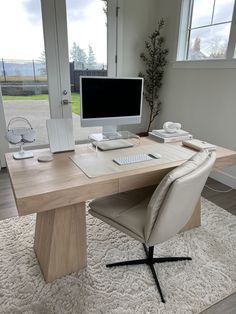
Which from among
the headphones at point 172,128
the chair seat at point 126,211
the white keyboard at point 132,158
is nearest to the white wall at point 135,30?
the headphones at point 172,128

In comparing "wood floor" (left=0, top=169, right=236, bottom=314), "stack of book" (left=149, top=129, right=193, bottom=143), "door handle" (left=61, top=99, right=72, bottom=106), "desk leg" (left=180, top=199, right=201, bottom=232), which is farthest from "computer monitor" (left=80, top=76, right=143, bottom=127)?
"door handle" (left=61, top=99, right=72, bottom=106)

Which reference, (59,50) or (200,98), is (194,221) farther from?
(59,50)

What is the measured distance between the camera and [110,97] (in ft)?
5.63

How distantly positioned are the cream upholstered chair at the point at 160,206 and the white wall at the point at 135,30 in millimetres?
2562

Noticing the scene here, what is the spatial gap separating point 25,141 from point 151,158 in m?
0.85

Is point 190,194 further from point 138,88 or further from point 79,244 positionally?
point 138,88

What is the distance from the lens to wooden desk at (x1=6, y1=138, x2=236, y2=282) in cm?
113

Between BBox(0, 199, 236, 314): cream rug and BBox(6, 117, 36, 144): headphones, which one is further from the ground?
BBox(6, 117, 36, 144): headphones

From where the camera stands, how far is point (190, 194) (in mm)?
1172

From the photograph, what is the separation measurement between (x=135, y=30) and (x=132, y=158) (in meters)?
2.70

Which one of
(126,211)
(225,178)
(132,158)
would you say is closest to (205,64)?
(225,178)

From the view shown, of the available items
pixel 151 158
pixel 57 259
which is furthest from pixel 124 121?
pixel 57 259

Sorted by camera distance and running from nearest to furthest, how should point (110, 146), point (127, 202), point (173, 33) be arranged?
point (127, 202)
point (110, 146)
point (173, 33)

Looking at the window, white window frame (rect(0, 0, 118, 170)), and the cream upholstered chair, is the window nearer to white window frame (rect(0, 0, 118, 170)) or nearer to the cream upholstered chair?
white window frame (rect(0, 0, 118, 170))
